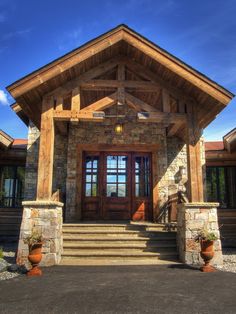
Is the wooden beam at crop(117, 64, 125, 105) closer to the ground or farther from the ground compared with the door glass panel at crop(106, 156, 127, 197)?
farther from the ground

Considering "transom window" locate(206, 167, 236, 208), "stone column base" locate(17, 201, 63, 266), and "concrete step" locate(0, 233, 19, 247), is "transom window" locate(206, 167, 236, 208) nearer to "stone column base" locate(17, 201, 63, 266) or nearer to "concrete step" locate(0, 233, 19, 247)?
"stone column base" locate(17, 201, 63, 266)

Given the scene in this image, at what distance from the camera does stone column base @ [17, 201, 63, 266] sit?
592 centimetres

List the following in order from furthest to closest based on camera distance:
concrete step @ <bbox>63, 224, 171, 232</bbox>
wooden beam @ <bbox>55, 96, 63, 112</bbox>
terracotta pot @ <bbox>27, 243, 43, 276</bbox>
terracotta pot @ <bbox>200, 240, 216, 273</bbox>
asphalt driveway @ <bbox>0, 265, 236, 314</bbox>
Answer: concrete step @ <bbox>63, 224, 171, 232</bbox> < wooden beam @ <bbox>55, 96, 63, 112</bbox> < terracotta pot @ <bbox>200, 240, 216, 273</bbox> < terracotta pot @ <bbox>27, 243, 43, 276</bbox> < asphalt driveway @ <bbox>0, 265, 236, 314</bbox>

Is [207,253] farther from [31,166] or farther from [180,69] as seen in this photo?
[31,166]

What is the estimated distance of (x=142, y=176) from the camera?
9648mm

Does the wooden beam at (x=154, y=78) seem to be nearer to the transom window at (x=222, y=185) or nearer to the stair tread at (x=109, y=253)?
the stair tread at (x=109, y=253)

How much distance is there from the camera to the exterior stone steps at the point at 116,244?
636 centimetres

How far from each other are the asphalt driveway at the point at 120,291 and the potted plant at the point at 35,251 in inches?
9.0

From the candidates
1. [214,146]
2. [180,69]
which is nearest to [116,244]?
[180,69]

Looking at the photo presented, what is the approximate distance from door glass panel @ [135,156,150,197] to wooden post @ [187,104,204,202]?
2.84m

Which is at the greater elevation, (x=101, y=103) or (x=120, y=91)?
(x=120, y=91)

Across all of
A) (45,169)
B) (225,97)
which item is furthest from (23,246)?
(225,97)

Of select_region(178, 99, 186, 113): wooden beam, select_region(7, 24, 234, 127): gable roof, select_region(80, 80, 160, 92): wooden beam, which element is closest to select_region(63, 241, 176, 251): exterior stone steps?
select_region(178, 99, 186, 113): wooden beam

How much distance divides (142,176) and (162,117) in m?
3.11
